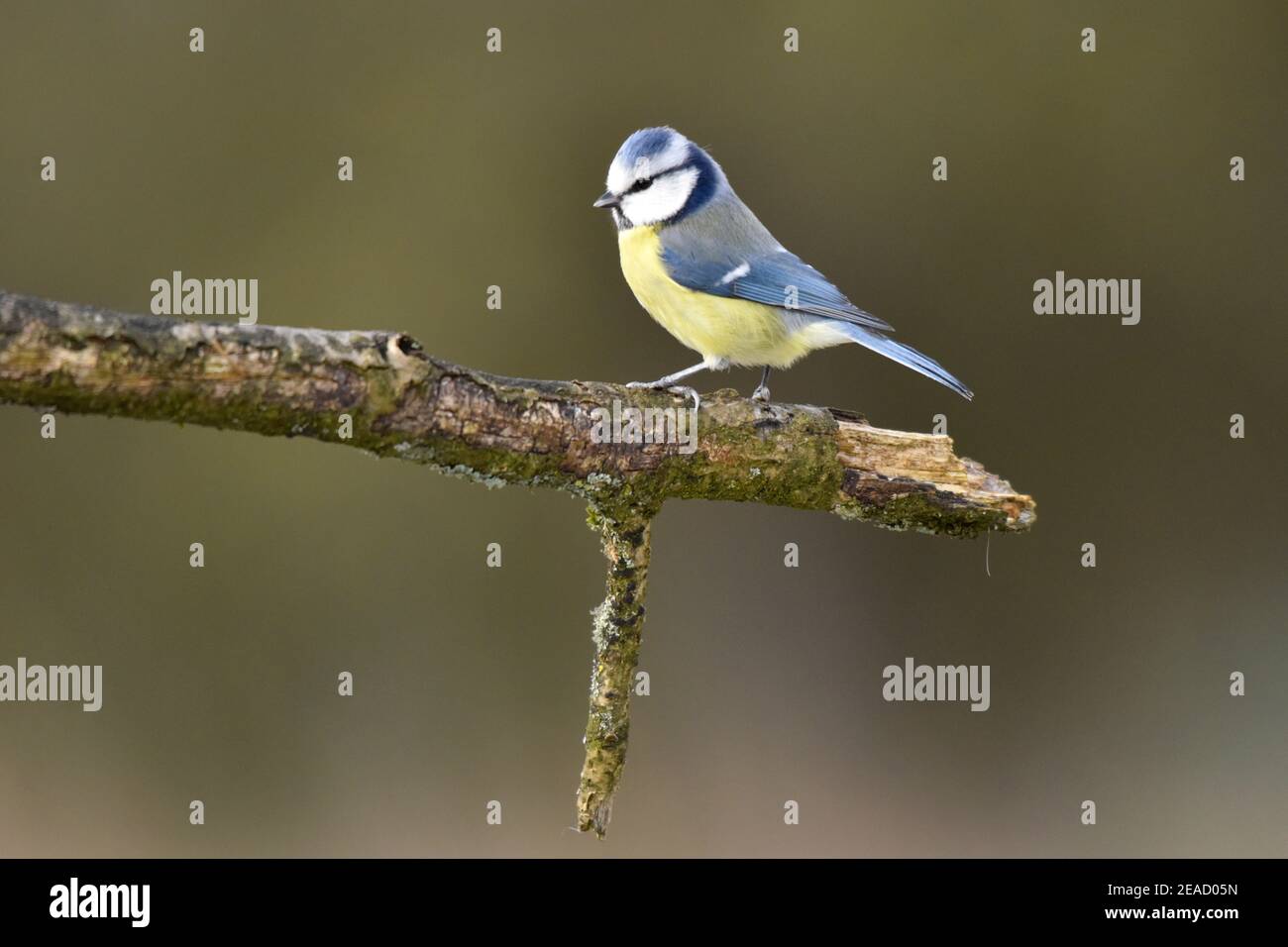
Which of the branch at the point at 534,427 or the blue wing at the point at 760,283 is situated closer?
the branch at the point at 534,427

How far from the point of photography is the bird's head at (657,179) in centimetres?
341

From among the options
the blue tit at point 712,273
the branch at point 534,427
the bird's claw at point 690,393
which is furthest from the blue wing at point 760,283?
the bird's claw at point 690,393

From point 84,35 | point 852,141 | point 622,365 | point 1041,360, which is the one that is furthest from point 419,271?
point 1041,360

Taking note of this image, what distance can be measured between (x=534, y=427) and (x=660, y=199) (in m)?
1.27

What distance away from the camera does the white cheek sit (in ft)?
11.4

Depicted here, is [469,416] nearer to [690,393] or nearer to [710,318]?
[690,393]

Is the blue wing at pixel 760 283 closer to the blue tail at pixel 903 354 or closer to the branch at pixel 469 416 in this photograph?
the blue tail at pixel 903 354

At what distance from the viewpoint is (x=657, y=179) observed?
345cm

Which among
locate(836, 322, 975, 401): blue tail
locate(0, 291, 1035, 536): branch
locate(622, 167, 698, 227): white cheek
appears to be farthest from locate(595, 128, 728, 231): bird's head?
locate(0, 291, 1035, 536): branch

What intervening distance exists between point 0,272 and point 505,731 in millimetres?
2747

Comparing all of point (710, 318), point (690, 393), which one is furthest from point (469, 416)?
point (710, 318)

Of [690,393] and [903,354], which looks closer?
[690,393]

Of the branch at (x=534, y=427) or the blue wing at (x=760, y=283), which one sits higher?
the blue wing at (x=760, y=283)

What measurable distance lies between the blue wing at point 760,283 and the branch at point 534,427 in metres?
0.44
